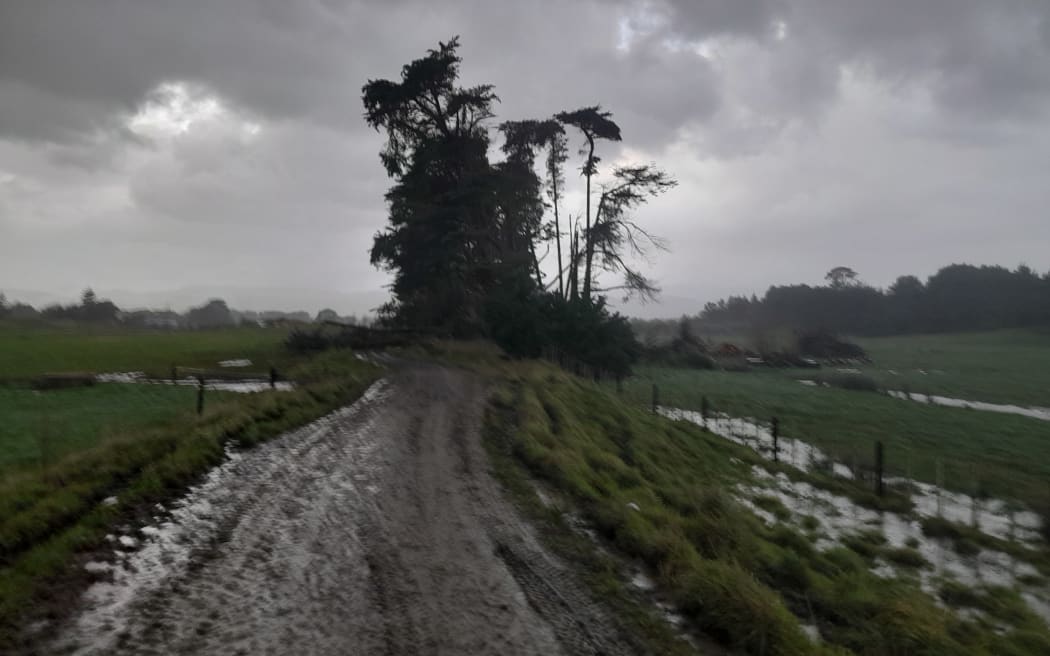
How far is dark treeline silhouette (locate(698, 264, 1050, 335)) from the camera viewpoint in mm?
102875

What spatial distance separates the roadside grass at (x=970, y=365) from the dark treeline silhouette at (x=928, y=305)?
208 inches

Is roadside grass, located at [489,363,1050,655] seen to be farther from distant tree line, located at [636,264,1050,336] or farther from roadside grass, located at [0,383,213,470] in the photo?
distant tree line, located at [636,264,1050,336]

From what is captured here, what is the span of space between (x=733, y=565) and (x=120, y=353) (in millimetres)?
33457

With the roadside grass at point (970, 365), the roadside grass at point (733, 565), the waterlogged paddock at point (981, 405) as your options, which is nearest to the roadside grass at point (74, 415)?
the roadside grass at point (733, 565)

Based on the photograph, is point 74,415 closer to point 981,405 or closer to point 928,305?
point 981,405

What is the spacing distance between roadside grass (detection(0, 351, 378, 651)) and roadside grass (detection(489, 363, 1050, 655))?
5111mm

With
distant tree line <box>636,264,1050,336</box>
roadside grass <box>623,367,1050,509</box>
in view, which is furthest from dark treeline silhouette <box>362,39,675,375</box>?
distant tree line <box>636,264,1050,336</box>

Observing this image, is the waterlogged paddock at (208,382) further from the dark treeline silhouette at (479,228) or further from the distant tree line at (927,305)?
the distant tree line at (927,305)

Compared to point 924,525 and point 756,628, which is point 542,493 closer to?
point 756,628

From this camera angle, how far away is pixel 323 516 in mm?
8109

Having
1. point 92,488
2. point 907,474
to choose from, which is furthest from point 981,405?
point 92,488

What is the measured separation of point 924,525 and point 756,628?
38.0ft

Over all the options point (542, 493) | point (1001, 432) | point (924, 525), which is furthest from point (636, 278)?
point (542, 493)

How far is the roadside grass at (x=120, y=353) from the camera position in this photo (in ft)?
87.1
